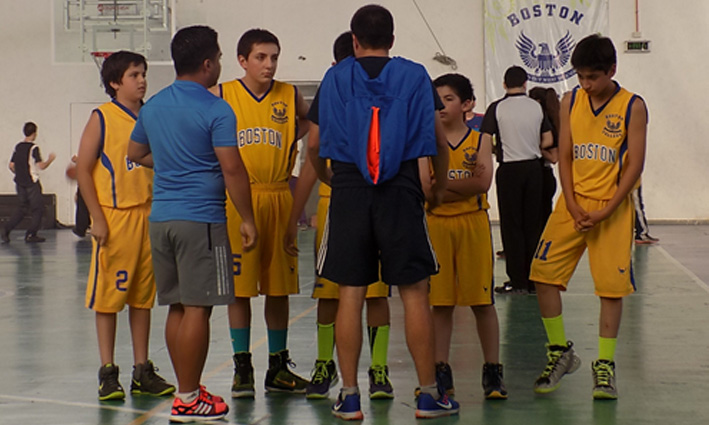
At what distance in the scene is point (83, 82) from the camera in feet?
56.6

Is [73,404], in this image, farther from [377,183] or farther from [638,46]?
[638,46]

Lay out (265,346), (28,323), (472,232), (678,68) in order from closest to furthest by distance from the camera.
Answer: (472,232) → (265,346) → (28,323) → (678,68)

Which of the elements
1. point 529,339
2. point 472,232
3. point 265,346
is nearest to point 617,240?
point 472,232

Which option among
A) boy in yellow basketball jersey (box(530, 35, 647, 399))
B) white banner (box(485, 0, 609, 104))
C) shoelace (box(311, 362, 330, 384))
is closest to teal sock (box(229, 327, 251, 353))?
shoelace (box(311, 362, 330, 384))

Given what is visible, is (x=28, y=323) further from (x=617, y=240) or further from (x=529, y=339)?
(x=617, y=240)

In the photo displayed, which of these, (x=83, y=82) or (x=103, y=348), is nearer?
(x=103, y=348)

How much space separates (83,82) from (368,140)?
47.5ft

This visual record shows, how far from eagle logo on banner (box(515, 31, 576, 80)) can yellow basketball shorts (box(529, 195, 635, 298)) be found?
486 inches

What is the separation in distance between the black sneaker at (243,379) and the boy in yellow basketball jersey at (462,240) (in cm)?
82

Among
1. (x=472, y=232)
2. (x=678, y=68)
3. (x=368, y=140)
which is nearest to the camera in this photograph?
(x=368, y=140)

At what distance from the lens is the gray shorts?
3855 millimetres

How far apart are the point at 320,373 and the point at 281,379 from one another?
0.20 metres

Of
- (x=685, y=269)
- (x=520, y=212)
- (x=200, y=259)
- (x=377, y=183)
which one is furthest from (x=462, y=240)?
(x=685, y=269)

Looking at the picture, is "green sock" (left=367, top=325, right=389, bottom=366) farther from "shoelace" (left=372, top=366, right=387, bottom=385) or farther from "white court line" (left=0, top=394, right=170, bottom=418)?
"white court line" (left=0, top=394, right=170, bottom=418)
